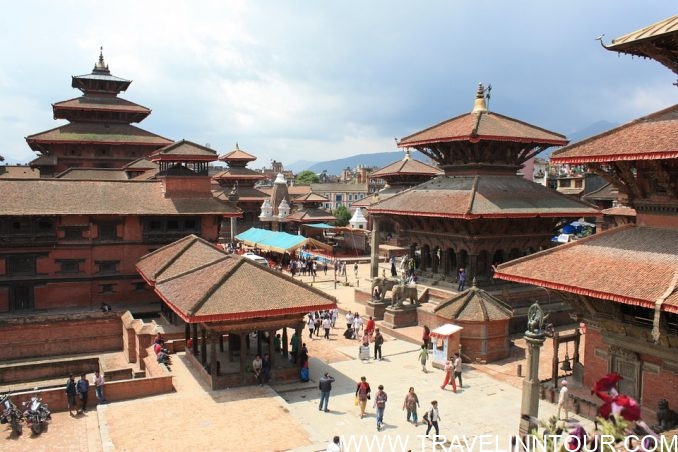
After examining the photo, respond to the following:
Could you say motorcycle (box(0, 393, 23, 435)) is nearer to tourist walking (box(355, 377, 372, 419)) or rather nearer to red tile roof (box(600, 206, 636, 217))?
tourist walking (box(355, 377, 372, 419))

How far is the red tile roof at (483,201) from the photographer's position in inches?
1087

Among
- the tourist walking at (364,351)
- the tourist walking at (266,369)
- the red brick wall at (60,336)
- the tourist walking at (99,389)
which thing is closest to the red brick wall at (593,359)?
the tourist walking at (364,351)

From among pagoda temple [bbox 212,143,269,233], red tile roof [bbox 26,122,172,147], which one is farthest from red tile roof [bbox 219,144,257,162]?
red tile roof [bbox 26,122,172,147]

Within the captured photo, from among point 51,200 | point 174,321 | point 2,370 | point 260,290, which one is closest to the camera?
point 260,290

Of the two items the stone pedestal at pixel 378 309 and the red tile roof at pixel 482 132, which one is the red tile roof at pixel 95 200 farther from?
the red tile roof at pixel 482 132

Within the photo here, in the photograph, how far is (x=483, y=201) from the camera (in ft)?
92.5

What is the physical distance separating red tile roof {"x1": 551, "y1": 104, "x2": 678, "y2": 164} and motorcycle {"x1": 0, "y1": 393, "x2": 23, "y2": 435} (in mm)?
17947

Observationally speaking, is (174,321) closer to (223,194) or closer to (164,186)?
(164,186)

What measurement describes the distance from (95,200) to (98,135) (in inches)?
799

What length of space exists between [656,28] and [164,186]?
25.5m

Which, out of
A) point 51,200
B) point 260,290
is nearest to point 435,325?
point 260,290

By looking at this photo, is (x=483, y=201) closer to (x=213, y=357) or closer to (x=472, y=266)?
(x=472, y=266)

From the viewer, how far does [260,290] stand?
765 inches

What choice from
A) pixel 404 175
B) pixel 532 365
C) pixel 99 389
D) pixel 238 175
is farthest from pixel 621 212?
pixel 99 389
